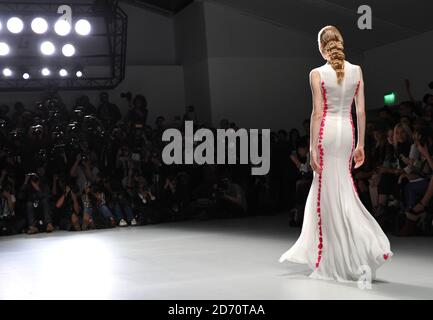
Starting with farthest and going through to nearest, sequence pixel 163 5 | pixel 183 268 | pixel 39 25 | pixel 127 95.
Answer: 1. pixel 163 5
2. pixel 127 95
3. pixel 39 25
4. pixel 183 268

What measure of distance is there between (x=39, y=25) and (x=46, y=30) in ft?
0.43

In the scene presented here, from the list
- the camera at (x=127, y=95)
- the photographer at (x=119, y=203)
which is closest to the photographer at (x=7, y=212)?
the photographer at (x=119, y=203)

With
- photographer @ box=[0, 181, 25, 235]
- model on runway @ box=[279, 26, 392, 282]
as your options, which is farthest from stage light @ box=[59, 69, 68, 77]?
model on runway @ box=[279, 26, 392, 282]

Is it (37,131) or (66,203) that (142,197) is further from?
(37,131)

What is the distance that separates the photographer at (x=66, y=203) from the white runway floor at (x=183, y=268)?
0.69m

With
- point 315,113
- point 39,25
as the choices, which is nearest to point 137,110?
point 39,25

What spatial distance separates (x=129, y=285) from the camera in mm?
4625

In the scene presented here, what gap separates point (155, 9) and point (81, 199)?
5.68 m

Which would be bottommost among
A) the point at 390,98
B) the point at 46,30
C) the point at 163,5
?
the point at 390,98

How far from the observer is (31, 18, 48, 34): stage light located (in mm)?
11398

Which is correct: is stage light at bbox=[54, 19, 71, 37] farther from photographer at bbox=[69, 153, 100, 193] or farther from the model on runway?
the model on runway

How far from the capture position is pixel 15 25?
11.3 metres

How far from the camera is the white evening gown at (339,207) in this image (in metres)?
4.38
